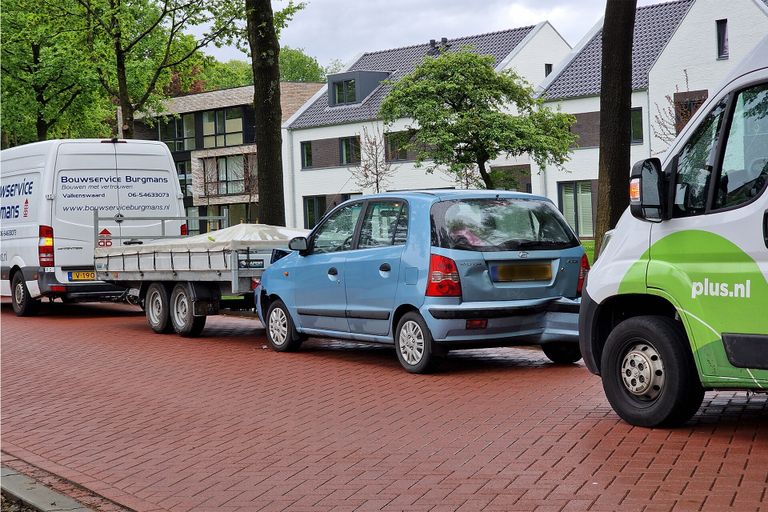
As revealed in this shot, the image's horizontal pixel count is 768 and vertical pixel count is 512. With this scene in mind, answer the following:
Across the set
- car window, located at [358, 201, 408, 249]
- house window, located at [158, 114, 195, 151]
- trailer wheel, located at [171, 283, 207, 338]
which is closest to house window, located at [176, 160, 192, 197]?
house window, located at [158, 114, 195, 151]

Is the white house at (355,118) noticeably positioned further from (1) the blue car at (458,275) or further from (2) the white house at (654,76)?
(1) the blue car at (458,275)

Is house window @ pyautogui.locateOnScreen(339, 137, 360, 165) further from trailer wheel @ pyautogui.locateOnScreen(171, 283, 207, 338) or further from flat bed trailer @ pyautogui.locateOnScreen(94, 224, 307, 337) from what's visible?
trailer wheel @ pyautogui.locateOnScreen(171, 283, 207, 338)

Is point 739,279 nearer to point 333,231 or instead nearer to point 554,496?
point 554,496

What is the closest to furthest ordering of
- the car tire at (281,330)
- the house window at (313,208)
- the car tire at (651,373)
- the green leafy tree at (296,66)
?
the car tire at (651,373), the car tire at (281,330), the house window at (313,208), the green leafy tree at (296,66)

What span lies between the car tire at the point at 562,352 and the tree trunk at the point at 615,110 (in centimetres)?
250

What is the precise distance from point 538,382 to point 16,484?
191 inches

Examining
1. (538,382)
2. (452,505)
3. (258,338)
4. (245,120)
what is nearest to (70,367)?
(258,338)

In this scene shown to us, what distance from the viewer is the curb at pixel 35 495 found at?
6172 mm

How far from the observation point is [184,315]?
15258mm

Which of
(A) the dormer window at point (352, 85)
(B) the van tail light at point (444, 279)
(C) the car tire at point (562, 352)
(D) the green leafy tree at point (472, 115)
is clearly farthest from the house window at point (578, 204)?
(B) the van tail light at point (444, 279)

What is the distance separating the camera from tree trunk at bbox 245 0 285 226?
719 inches

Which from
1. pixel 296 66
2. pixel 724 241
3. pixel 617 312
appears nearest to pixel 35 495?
pixel 617 312

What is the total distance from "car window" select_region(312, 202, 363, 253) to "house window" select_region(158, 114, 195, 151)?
2414 inches

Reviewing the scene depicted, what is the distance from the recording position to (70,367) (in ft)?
40.8
